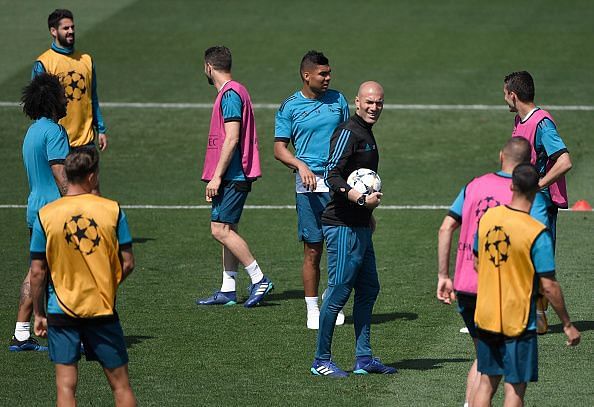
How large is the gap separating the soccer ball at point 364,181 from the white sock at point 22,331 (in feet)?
9.72

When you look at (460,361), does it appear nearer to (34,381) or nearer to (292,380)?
(292,380)

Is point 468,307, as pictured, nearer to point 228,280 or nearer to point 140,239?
point 228,280

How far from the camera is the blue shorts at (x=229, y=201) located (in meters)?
11.7

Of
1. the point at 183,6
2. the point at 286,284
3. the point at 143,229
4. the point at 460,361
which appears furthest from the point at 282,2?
the point at 460,361

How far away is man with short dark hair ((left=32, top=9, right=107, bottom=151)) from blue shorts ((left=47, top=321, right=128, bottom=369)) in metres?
4.92

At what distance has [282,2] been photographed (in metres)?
27.0

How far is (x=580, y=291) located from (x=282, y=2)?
631 inches

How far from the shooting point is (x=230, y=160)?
11.5m

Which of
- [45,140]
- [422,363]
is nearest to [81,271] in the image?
[45,140]

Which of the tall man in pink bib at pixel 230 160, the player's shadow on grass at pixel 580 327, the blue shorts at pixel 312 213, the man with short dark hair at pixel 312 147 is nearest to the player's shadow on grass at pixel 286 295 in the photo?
the tall man in pink bib at pixel 230 160

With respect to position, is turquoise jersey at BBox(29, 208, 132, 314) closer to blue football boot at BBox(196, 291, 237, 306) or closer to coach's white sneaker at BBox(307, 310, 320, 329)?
coach's white sneaker at BBox(307, 310, 320, 329)

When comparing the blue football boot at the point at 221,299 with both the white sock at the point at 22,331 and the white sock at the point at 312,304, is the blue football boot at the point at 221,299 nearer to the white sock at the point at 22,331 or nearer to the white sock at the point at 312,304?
the white sock at the point at 312,304

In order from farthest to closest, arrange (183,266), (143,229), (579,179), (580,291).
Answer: (579,179)
(143,229)
(183,266)
(580,291)

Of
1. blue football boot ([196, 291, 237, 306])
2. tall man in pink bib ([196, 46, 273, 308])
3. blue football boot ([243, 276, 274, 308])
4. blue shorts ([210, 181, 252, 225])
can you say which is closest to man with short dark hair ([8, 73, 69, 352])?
tall man in pink bib ([196, 46, 273, 308])
